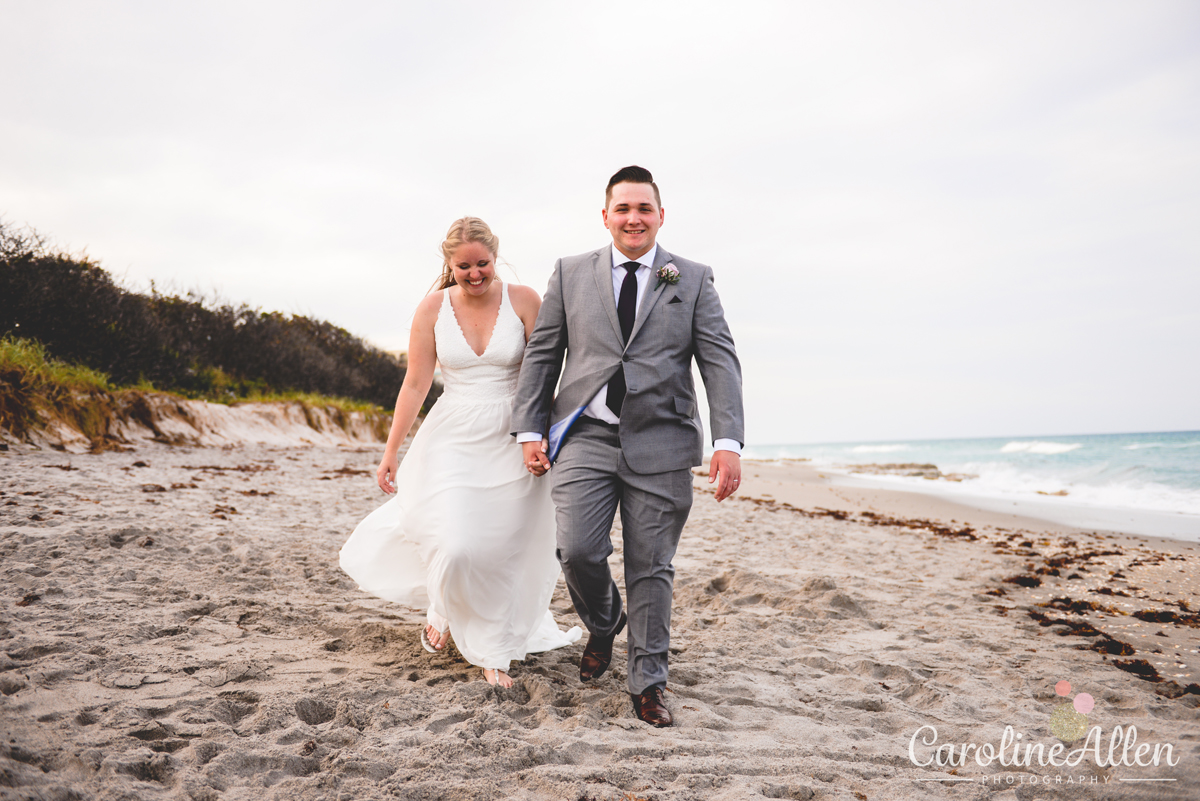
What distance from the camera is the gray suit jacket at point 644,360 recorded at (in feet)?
10.2

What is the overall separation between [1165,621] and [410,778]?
496cm

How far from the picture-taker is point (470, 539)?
319cm

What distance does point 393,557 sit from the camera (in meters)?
3.68

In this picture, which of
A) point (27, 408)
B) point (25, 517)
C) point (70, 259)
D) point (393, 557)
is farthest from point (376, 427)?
point (393, 557)

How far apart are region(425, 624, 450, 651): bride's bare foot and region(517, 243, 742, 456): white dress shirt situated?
1152 mm

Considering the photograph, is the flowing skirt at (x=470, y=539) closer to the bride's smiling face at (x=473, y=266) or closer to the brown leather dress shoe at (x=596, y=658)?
the brown leather dress shoe at (x=596, y=658)

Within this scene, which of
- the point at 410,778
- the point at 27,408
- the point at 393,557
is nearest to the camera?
the point at 410,778

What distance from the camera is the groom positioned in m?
3.09

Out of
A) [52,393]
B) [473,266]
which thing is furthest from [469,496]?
[52,393]

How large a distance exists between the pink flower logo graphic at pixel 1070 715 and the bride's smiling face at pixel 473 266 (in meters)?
3.20

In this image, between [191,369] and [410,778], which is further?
[191,369]

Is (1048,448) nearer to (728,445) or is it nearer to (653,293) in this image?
(728,445)

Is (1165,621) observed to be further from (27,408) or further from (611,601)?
(27,408)

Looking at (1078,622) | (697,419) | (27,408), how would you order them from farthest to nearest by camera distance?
(27,408) → (1078,622) → (697,419)
